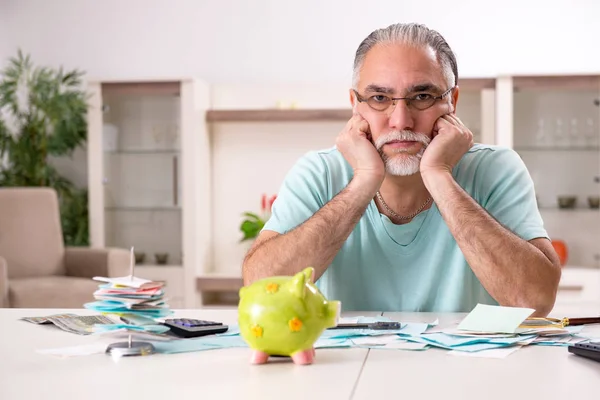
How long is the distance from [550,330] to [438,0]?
164 inches

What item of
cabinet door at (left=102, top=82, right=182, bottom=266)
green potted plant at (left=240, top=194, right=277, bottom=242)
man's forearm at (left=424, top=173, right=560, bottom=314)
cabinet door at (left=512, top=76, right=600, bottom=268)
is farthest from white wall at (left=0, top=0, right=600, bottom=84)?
man's forearm at (left=424, top=173, right=560, bottom=314)

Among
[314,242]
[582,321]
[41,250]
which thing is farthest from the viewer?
[41,250]

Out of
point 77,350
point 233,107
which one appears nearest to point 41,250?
point 233,107

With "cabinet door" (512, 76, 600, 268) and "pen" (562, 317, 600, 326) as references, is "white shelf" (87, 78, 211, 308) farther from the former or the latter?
"pen" (562, 317, 600, 326)

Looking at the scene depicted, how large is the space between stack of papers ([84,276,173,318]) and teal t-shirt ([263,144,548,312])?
30.9 inches

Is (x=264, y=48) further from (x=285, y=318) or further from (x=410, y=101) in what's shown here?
(x=285, y=318)

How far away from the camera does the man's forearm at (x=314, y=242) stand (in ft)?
6.32

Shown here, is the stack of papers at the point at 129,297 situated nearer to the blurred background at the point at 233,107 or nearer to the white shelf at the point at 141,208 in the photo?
the blurred background at the point at 233,107

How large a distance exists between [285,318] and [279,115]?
4.00 m

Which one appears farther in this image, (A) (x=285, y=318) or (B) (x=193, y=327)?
(B) (x=193, y=327)

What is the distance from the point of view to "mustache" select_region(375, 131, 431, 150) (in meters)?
2.03

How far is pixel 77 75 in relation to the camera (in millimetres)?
5359

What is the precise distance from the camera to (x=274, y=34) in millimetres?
5418

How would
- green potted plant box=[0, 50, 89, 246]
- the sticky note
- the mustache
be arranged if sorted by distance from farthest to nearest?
green potted plant box=[0, 50, 89, 246] < the mustache < the sticky note
